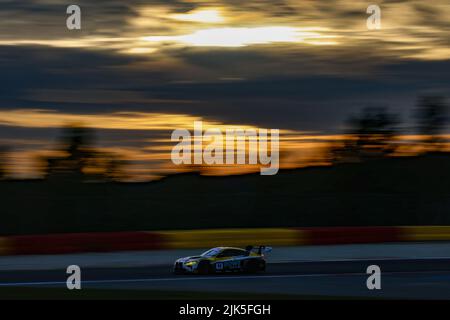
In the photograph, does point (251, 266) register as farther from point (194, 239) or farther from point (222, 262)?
point (194, 239)

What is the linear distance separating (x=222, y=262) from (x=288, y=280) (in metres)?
1.61

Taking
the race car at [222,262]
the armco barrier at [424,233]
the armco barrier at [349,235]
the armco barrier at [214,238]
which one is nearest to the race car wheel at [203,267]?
the race car at [222,262]

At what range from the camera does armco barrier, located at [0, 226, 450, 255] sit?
2131 centimetres

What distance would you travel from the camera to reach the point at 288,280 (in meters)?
15.8

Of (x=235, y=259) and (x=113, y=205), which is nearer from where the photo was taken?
(x=235, y=259)

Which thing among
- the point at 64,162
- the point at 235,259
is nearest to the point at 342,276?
the point at 235,259

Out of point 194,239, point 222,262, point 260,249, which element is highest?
point 194,239

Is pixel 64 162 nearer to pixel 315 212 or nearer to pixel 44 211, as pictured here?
pixel 44 211

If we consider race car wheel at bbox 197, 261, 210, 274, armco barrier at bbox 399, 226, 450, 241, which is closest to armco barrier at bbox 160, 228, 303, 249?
armco barrier at bbox 399, 226, 450, 241

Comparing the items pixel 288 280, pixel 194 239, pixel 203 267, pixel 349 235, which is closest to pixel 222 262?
pixel 203 267

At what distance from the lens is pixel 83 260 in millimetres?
20562

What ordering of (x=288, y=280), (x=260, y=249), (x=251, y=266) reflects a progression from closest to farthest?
(x=260, y=249)
(x=288, y=280)
(x=251, y=266)
